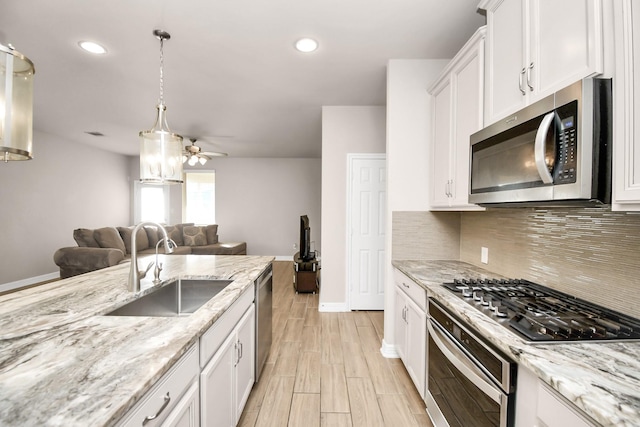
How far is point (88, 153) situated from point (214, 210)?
2874 millimetres

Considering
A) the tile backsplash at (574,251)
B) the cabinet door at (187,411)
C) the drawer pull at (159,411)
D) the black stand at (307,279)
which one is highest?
the tile backsplash at (574,251)

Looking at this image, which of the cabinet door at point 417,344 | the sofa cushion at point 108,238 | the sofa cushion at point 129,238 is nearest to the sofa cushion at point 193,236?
the sofa cushion at point 129,238

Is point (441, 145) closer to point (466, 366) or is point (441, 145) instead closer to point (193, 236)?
point (466, 366)

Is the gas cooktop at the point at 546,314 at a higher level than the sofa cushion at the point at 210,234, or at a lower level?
higher

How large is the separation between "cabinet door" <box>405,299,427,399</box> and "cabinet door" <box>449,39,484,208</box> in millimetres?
810

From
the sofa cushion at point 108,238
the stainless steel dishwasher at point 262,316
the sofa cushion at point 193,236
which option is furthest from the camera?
the sofa cushion at point 193,236

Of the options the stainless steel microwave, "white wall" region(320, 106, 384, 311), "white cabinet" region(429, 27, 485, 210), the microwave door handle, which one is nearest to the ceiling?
"white wall" region(320, 106, 384, 311)

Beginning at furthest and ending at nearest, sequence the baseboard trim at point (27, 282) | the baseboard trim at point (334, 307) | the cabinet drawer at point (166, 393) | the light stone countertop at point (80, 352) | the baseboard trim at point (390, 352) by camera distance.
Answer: the baseboard trim at point (27, 282) → the baseboard trim at point (334, 307) → the baseboard trim at point (390, 352) → the cabinet drawer at point (166, 393) → the light stone countertop at point (80, 352)

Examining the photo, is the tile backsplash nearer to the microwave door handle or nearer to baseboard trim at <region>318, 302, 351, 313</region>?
the microwave door handle

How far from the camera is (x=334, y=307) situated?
362 cm

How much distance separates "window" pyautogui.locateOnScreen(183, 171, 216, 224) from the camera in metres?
7.37

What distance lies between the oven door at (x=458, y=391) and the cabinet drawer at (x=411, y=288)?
167 millimetres

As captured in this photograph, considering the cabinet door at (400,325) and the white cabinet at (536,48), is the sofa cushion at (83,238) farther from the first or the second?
the white cabinet at (536,48)

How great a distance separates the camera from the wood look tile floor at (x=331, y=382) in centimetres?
177
